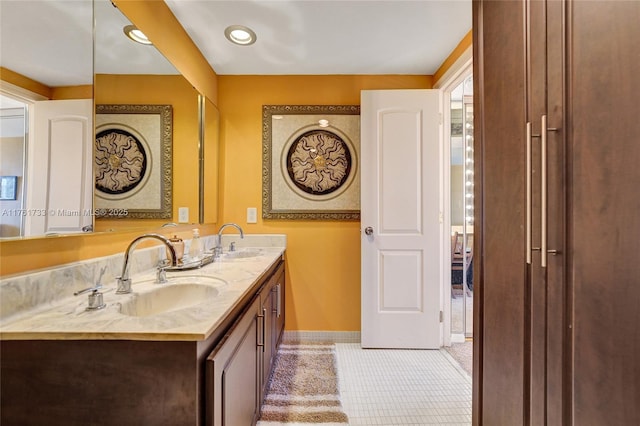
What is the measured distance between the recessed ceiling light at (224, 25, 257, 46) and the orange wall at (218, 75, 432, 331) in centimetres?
50

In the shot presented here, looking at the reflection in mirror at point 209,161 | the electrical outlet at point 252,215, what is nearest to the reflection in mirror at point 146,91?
the reflection in mirror at point 209,161

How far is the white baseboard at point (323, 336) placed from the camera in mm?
2432

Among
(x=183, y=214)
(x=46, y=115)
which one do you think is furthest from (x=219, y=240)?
(x=46, y=115)

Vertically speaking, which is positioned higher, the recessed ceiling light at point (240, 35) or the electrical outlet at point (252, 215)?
the recessed ceiling light at point (240, 35)

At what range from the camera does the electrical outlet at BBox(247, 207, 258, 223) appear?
2.44m

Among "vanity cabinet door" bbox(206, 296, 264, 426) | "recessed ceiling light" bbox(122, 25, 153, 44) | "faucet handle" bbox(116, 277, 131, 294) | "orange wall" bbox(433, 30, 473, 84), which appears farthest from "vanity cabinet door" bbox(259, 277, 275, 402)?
"orange wall" bbox(433, 30, 473, 84)

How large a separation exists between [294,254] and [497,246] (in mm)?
1754

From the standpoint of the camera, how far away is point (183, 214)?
184cm

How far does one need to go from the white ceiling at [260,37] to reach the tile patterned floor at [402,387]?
6.82ft

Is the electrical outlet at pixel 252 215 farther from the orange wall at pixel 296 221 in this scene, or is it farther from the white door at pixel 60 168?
the white door at pixel 60 168

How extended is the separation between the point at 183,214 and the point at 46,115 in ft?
3.28

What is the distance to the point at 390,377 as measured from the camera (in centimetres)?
192

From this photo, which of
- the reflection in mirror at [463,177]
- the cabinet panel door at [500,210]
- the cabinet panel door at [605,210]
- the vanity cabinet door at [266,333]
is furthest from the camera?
the reflection in mirror at [463,177]

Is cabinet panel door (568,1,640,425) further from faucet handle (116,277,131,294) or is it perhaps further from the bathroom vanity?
faucet handle (116,277,131,294)
